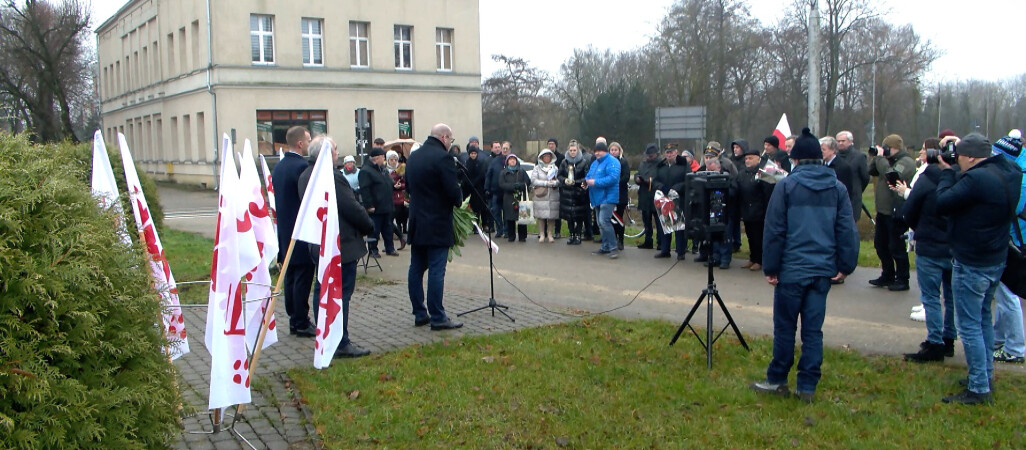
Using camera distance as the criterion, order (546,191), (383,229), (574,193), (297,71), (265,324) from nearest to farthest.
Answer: (265,324) → (383,229) → (574,193) → (546,191) → (297,71)

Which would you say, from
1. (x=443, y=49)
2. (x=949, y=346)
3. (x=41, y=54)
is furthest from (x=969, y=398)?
(x=41, y=54)

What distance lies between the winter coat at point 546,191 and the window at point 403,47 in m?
30.9

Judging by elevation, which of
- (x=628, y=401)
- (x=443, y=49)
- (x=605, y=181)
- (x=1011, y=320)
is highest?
(x=443, y=49)

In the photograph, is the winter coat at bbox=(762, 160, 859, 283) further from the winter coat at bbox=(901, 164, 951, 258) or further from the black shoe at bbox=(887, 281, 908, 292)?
the black shoe at bbox=(887, 281, 908, 292)

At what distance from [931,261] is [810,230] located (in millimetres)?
1716

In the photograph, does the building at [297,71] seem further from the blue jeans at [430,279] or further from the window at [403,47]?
the blue jeans at [430,279]

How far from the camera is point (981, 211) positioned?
565cm

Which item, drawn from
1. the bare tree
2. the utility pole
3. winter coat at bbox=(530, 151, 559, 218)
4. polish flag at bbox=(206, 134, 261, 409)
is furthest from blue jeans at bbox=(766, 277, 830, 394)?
the bare tree

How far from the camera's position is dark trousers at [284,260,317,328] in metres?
7.90

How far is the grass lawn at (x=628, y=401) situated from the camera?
203 inches

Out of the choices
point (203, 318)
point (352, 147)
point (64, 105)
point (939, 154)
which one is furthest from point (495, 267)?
point (64, 105)

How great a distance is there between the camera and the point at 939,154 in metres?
6.62

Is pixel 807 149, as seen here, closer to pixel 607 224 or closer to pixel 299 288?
pixel 299 288

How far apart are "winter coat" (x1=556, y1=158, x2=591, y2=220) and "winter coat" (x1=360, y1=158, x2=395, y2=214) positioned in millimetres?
3225
